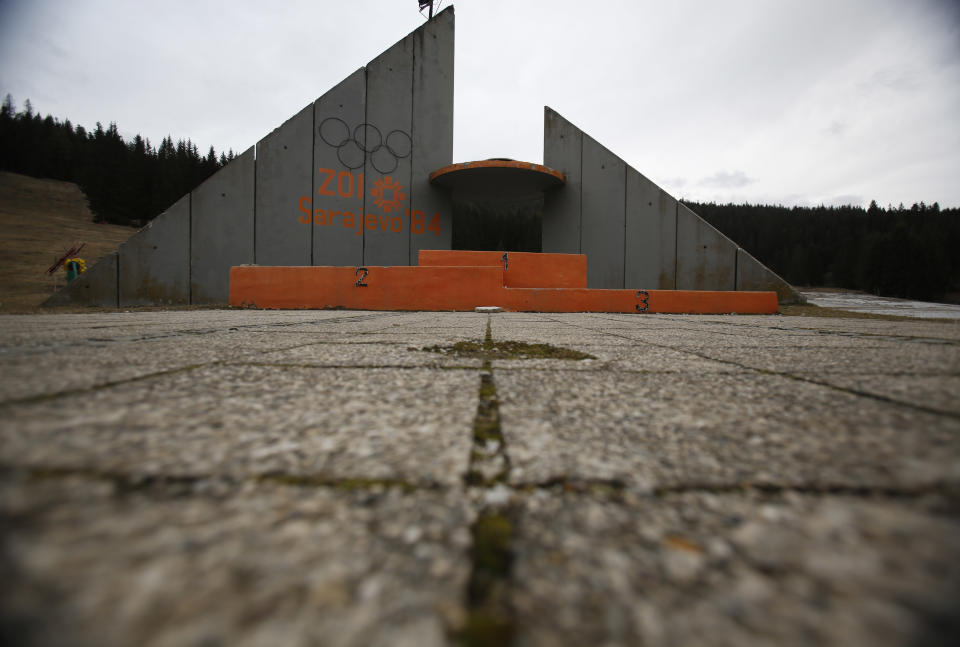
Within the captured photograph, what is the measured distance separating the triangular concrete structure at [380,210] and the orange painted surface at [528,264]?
2.22 m

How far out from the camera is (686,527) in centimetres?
37

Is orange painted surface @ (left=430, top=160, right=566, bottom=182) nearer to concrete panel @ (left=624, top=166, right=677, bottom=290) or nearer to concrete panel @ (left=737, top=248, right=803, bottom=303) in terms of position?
concrete panel @ (left=624, top=166, right=677, bottom=290)

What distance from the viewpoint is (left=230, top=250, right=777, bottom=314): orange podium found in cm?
565

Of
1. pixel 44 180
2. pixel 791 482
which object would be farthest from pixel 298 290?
pixel 44 180

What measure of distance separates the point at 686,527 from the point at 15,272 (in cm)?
2625

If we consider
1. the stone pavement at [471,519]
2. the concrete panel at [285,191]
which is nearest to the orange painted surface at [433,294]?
the concrete panel at [285,191]

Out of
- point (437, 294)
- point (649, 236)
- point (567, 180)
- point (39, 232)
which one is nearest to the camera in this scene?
point (437, 294)

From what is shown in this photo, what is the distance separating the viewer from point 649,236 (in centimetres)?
870

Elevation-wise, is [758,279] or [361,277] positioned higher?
[758,279]

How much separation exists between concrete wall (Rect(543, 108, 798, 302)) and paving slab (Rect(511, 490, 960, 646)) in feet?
29.1

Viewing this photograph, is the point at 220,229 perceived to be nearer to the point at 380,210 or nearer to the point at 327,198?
the point at 327,198

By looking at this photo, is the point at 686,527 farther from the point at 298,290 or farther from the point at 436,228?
the point at 436,228

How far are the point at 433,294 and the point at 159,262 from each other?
5913 millimetres

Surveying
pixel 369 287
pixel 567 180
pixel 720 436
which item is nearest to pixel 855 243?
pixel 567 180
